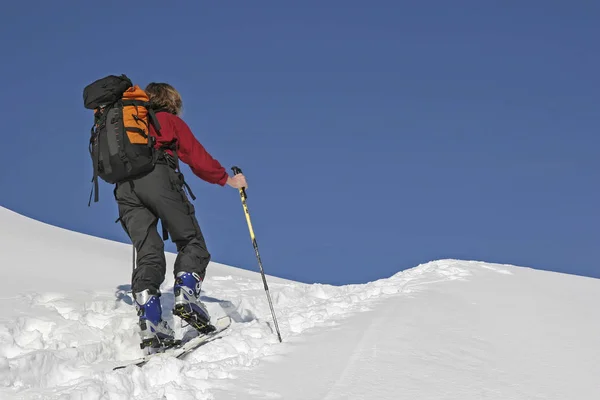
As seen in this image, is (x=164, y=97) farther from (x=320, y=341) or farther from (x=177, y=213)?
(x=320, y=341)

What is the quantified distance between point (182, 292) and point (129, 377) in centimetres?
150

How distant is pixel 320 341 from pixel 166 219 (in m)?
1.70

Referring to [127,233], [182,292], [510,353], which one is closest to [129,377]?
[182,292]

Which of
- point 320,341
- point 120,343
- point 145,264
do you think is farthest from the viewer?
point 120,343

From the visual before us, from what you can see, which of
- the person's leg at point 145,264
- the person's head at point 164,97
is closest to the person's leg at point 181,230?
the person's leg at point 145,264

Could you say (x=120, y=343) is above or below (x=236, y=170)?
Result: below

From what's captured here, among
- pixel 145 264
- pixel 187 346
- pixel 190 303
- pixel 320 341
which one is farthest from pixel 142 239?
pixel 320 341

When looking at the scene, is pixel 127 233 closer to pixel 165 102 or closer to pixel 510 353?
pixel 165 102

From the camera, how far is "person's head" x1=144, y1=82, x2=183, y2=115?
5.69m

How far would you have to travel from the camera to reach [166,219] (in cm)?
555

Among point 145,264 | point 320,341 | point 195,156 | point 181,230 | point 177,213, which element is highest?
point 195,156

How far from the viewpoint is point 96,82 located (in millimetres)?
5391

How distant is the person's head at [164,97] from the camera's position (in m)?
5.69

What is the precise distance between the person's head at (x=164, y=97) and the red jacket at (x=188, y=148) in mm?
118
